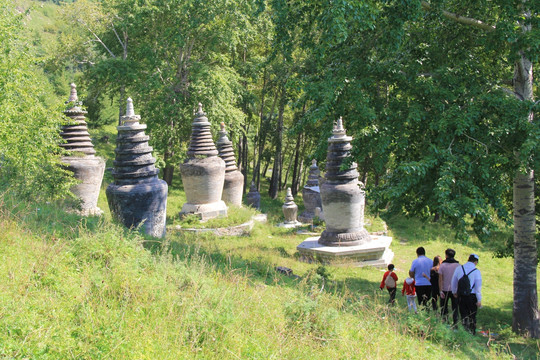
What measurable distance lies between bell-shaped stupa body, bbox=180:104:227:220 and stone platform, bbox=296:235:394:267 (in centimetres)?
545

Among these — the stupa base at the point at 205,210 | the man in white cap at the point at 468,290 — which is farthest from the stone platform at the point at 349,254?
the stupa base at the point at 205,210

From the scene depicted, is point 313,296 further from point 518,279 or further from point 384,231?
point 384,231

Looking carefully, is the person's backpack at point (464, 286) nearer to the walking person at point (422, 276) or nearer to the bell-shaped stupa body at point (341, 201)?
the walking person at point (422, 276)

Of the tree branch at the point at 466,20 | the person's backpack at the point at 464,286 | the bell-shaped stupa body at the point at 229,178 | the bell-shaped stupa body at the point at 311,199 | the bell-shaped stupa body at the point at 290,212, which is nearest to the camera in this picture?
the person's backpack at the point at 464,286

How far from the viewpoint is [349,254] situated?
13.4 metres

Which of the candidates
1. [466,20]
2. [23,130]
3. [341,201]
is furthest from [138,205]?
[466,20]

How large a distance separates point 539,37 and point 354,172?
259 inches

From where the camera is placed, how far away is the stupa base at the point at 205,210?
18.0 metres

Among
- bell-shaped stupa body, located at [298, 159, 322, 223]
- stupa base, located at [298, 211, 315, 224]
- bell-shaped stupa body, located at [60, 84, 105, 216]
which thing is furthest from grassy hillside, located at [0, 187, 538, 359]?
bell-shaped stupa body, located at [298, 159, 322, 223]

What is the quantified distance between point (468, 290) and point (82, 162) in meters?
11.5

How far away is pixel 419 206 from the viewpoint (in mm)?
9438

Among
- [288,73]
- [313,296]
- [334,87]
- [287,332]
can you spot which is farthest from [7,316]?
[288,73]

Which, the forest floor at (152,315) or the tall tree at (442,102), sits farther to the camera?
the tall tree at (442,102)

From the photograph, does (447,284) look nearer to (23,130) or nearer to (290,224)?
(23,130)
